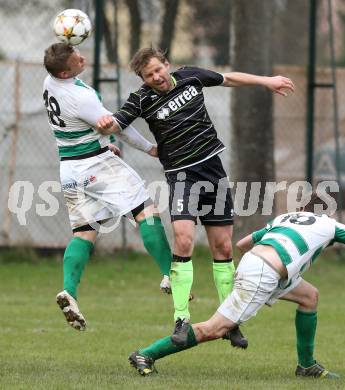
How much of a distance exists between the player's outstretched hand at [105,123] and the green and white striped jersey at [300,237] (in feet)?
4.39

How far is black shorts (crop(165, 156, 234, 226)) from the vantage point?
767 centimetres

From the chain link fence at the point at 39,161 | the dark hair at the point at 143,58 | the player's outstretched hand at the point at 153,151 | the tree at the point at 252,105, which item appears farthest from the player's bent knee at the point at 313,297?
the tree at the point at 252,105

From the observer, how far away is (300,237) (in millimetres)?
6980

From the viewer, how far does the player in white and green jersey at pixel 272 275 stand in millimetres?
6898

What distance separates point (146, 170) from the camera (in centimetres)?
1443

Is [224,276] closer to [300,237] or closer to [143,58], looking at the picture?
[300,237]

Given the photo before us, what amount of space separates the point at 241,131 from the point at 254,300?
7.75 metres

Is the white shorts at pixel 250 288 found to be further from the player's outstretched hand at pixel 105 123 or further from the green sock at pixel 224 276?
the player's outstretched hand at pixel 105 123

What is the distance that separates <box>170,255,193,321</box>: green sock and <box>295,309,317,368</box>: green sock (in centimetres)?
74

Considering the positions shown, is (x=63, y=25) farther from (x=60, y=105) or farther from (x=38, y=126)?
(x=38, y=126)

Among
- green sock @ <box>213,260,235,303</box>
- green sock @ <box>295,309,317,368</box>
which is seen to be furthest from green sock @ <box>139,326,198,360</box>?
green sock @ <box>213,260,235,303</box>

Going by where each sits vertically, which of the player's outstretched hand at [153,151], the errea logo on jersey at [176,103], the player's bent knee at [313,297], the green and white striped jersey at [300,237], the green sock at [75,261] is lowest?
the player's bent knee at [313,297]

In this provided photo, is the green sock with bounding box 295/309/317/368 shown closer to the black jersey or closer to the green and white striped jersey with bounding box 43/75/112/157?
the black jersey

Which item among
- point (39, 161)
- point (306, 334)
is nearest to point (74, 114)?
point (306, 334)
